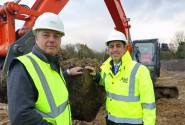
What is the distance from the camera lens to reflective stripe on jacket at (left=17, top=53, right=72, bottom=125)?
1.98 metres

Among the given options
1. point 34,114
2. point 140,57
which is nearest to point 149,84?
point 34,114

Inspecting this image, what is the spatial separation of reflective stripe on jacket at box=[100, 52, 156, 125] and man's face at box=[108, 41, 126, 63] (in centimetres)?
6

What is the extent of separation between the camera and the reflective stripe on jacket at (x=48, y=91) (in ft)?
6.49

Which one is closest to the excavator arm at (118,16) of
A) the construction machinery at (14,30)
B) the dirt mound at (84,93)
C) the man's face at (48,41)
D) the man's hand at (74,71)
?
the construction machinery at (14,30)

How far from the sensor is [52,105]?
2025 mm

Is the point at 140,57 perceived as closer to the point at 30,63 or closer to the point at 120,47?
the point at 120,47

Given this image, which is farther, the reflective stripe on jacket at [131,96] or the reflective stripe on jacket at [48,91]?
the reflective stripe on jacket at [131,96]

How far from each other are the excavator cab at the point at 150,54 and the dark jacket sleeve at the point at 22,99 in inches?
295

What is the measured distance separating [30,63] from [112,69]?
4.34 feet

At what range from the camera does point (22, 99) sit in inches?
73.4

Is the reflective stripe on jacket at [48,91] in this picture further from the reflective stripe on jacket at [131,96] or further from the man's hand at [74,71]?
the man's hand at [74,71]

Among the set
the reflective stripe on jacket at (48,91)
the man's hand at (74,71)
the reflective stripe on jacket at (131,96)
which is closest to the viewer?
the reflective stripe on jacket at (48,91)

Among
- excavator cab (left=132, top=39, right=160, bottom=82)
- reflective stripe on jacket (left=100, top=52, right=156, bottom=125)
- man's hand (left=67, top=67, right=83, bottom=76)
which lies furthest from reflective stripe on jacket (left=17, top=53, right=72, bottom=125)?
excavator cab (left=132, top=39, right=160, bottom=82)

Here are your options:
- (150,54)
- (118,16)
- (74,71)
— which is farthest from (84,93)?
(150,54)
